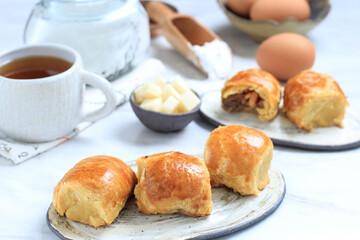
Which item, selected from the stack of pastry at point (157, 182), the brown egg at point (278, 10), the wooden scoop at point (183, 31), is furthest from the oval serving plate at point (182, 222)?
the brown egg at point (278, 10)

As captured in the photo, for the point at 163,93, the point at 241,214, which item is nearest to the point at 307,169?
the point at 241,214

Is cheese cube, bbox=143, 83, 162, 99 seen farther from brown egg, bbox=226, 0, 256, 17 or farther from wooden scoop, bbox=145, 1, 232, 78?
brown egg, bbox=226, 0, 256, 17

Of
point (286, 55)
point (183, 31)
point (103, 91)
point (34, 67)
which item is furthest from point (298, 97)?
point (34, 67)

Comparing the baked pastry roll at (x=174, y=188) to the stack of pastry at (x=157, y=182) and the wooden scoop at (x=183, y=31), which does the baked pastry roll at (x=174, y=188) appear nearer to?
the stack of pastry at (x=157, y=182)

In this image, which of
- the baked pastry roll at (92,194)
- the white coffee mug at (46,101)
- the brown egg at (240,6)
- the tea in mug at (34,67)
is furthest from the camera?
the brown egg at (240,6)

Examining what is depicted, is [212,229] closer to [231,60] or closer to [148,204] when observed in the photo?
[148,204]

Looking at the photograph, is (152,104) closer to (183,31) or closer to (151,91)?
(151,91)
